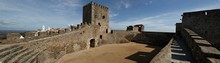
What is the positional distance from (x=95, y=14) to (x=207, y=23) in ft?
46.4

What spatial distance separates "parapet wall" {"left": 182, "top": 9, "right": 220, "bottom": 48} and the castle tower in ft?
40.4

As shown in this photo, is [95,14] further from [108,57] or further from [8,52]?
Answer: [8,52]

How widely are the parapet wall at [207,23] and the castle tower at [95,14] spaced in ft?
40.4

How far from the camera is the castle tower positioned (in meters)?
16.4

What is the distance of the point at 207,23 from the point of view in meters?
10.5

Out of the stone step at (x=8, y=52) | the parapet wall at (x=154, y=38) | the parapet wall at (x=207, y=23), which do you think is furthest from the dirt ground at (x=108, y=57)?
the parapet wall at (x=154, y=38)

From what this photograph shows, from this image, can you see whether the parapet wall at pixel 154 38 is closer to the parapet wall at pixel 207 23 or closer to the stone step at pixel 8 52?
the parapet wall at pixel 207 23

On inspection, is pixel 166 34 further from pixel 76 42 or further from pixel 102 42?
pixel 76 42

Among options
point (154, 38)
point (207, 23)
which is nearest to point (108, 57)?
point (207, 23)

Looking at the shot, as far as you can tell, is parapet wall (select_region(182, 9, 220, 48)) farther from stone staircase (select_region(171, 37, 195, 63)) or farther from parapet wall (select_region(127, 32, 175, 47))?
stone staircase (select_region(171, 37, 195, 63))

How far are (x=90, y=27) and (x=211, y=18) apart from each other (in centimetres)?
1382

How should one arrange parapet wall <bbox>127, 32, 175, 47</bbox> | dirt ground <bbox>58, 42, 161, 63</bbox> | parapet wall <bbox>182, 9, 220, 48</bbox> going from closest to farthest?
dirt ground <bbox>58, 42, 161, 63</bbox>
parapet wall <bbox>182, 9, 220, 48</bbox>
parapet wall <bbox>127, 32, 175, 47</bbox>

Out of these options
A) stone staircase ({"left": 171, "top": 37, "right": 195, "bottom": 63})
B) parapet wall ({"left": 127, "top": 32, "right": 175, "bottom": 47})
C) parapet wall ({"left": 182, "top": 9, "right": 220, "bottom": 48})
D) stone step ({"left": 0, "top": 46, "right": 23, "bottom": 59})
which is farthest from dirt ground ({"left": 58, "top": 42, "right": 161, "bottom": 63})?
parapet wall ({"left": 127, "top": 32, "right": 175, "bottom": 47})

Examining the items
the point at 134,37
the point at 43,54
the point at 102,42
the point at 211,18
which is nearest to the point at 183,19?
the point at 211,18
